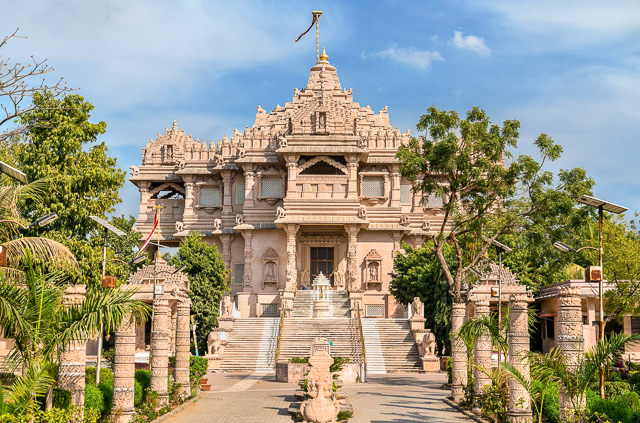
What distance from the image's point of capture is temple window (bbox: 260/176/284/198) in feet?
165

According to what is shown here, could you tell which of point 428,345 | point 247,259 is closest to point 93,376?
point 428,345

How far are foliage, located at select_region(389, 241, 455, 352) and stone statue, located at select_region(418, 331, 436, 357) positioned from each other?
7.78 ft

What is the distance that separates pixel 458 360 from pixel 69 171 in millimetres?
17322

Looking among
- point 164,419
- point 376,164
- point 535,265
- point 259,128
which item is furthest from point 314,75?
point 164,419

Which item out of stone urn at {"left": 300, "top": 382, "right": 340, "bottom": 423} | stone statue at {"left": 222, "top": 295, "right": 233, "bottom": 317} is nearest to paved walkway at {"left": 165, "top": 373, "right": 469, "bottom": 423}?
stone urn at {"left": 300, "top": 382, "right": 340, "bottom": 423}

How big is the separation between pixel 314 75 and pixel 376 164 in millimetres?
11838

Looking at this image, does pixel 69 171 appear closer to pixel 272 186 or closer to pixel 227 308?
pixel 227 308

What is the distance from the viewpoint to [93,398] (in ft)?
53.7

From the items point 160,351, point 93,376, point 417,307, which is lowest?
point 93,376

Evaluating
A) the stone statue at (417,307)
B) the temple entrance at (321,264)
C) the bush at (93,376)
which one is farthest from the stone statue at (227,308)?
the bush at (93,376)

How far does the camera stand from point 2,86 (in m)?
13.2

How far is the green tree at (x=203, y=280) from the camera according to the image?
1651 inches

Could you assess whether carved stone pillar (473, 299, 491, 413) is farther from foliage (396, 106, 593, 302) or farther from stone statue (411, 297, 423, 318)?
stone statue (411, 297, 423, 318)

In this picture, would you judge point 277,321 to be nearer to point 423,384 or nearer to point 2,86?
point 423,384
